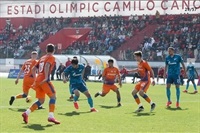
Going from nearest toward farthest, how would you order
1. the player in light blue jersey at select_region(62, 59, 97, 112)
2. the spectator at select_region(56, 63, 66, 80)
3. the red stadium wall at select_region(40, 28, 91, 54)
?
the player in light blue jersey at select_region(62, 59, 97, 112), the spectator at select_region(56, 63, 66, 80), the red stadium wall at select_region(40, 28, 91, 54)

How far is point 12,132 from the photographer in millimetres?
12305

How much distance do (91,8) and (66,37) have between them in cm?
441

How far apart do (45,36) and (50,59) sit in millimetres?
52652

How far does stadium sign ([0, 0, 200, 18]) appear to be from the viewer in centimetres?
5811

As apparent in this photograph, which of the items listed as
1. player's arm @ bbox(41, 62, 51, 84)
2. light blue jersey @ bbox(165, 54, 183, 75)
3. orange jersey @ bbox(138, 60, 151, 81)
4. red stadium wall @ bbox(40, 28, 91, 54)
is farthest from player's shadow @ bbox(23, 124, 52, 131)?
red stadium wall @ bbox(40, 28, 91, 54)

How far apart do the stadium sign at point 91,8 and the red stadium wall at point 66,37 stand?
7.27ft

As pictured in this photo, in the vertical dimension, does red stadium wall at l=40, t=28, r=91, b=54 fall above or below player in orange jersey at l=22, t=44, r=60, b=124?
above

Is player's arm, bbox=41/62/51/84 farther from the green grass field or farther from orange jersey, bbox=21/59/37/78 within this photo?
orange jersey, bbox=21/59/37/78

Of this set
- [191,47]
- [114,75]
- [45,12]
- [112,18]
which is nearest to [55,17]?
[45,12]

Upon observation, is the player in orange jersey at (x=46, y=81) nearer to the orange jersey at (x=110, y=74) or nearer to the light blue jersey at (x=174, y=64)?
the light blue jersey at (x=174, y=64)

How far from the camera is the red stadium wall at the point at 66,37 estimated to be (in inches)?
2479

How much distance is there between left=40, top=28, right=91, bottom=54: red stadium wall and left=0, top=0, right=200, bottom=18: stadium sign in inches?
87.3

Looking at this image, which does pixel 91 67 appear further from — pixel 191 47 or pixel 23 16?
pixel 23 16

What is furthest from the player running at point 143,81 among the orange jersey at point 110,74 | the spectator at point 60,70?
the spectator at point 60,70
